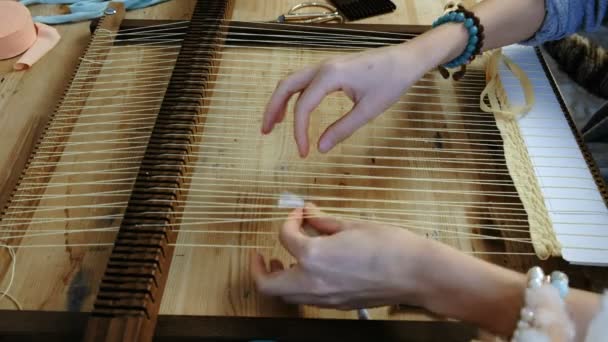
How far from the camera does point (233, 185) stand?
910mm

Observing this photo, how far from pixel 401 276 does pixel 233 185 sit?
1.20 ft

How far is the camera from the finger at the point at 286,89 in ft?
2.71

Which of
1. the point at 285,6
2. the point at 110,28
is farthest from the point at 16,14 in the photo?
the point at 285,6

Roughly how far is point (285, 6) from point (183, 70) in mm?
434

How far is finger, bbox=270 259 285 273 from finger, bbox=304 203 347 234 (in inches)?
3.3

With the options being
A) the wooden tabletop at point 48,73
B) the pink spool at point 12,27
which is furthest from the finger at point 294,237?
the pink spool at point 12,27

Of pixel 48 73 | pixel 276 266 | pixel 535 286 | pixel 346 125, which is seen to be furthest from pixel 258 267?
pixel 48 73

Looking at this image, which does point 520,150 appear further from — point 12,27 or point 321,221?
point 12,27

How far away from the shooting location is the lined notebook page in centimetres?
80

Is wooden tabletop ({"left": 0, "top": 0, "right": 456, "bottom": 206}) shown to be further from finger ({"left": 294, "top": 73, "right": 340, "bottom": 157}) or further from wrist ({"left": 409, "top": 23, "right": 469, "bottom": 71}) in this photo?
finger ({"left": 294, "top": 73, "right": 340, "bottom": 157})

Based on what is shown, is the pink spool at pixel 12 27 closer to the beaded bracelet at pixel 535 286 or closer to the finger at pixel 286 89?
the finger at pixel 286 89

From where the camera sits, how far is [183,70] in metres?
0.98

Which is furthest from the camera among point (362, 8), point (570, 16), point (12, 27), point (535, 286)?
point (362, 8)

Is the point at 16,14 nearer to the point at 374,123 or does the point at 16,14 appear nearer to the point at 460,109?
the point at 374,123
